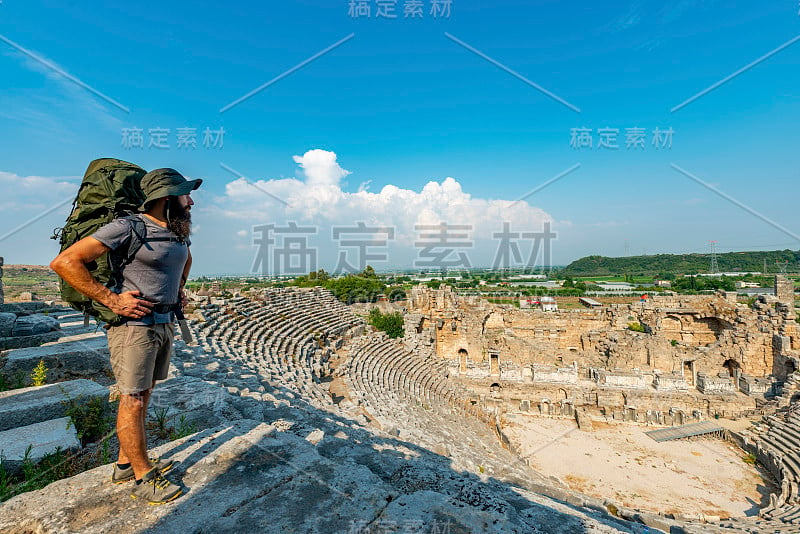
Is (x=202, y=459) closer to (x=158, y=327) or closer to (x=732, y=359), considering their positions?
(x=158, y=327)

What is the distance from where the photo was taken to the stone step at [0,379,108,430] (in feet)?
9.15

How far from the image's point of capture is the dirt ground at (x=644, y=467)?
9.30 m

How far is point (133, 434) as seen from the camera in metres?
1.94

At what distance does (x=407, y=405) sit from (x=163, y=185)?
9.15m

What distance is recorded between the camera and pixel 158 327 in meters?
2.16

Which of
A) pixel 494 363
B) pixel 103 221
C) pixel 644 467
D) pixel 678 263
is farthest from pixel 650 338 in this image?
pixel 678 263

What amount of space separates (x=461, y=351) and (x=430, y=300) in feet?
25.1

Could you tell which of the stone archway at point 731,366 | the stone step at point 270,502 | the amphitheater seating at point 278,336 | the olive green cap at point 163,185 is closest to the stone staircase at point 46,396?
the stone step at point 270,502

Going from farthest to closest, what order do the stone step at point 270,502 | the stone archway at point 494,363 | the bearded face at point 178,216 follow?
the stone archway at point 494,363, the bearded face at point 178,216, the stone step at point 270,502

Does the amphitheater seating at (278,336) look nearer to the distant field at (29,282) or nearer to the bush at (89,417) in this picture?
the bush at (89,417)

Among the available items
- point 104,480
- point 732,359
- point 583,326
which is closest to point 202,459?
point 104,480

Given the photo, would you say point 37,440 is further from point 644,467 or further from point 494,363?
point 494,363

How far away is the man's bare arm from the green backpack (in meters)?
0.13

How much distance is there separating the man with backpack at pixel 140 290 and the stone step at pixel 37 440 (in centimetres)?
90
